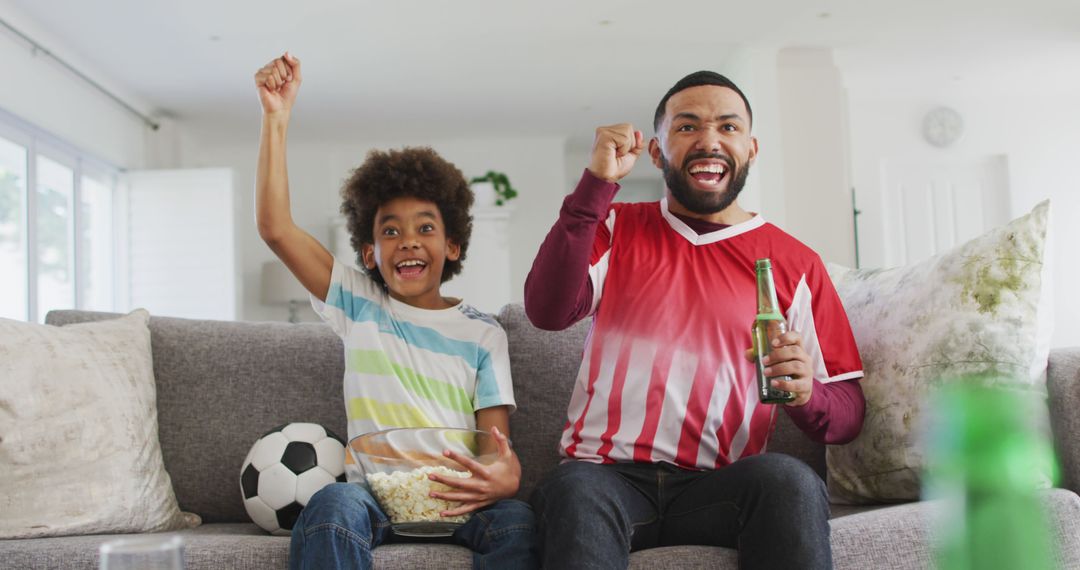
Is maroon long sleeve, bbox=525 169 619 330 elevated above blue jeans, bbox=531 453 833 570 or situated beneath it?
elevated above

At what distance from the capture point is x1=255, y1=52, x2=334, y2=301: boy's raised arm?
5.59 feet

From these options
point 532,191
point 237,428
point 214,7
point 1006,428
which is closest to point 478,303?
point 532,191

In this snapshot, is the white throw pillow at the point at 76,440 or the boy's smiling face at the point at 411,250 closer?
the white throw pillow at the point at 76,440

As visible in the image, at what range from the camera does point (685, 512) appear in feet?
4.64

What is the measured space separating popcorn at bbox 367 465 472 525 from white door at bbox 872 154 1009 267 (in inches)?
236

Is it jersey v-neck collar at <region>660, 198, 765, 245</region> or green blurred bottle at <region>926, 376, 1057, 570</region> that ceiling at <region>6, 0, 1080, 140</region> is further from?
green blurred bottle at <region>926, 376, 1057, 570</region>

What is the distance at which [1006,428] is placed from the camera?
1.01 ft

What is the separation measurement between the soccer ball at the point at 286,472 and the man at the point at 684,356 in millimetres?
424

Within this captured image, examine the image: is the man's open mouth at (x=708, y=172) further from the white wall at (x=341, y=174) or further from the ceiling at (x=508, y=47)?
the white wall at (x=341, y=174)

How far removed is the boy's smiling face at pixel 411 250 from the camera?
1816 millimetres

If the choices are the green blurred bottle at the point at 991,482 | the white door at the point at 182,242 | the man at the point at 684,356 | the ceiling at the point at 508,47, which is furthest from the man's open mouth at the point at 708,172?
the white door at the point at 182,242

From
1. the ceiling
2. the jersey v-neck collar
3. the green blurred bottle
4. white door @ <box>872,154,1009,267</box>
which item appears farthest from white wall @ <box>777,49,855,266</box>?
the green blurred bottle

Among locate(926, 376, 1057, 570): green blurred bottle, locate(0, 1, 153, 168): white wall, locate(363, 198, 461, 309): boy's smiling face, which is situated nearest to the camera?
locate(926, 376, 1057, 570): green blurred bottle

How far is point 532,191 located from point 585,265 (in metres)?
6.32
